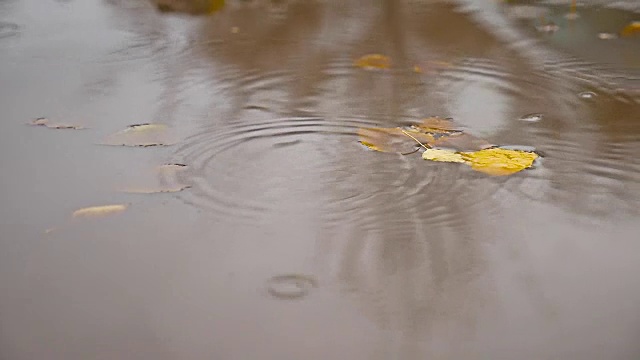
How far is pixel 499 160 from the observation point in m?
1.50

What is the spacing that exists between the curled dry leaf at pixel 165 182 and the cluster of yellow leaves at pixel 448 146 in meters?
0.38

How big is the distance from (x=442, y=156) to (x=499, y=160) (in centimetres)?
11

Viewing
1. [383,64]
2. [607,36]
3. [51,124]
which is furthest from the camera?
[607,36]

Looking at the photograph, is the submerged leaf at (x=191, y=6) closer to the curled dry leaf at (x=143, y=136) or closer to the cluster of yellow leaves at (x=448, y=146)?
the curled dry leaf at (x=143, y=136)

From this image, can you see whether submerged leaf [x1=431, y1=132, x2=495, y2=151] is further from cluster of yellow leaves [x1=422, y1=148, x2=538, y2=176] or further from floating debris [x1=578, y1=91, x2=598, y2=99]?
floating debris [x1=578, y1=91, x2=598, y2=99]

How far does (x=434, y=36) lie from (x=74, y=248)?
1364 mm

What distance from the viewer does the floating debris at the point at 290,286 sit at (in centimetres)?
113

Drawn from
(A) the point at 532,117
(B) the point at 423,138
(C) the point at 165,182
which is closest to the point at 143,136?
(C) the point at 165,182

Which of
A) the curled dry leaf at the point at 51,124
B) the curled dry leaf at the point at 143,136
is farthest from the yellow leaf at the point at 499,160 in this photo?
the curled dry leaf at the point at 51,124

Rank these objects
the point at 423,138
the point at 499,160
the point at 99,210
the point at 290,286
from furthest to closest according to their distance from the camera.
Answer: the point at 423,138, the point at 499,160, the point at 99,210, the point at 290,286

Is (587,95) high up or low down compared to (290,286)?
up

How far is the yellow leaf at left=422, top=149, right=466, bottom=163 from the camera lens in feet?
4.95

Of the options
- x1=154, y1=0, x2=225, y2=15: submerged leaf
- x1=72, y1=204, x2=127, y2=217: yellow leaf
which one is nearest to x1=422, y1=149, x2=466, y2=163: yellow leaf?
x1=72, y1=204, x2=127, y2=217: yellow leaf

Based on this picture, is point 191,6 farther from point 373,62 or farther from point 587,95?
point 587,95
